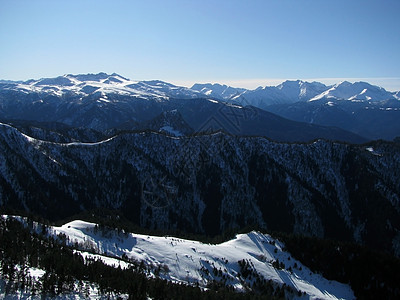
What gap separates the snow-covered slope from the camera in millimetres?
98000

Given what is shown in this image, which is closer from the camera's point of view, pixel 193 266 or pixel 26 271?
pixel 26 271

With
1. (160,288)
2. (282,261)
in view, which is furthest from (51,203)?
(160,288)

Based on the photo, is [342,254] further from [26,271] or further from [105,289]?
[26,271]

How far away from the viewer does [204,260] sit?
10469 cm

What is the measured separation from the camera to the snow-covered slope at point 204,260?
98000 millimetres

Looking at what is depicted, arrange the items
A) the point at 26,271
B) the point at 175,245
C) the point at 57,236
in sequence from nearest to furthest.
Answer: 1. the point at 26,271
2. the point at 57,236
3. the point at 175,245

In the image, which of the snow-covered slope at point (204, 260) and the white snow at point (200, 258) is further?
the white snow at point (200, 258)

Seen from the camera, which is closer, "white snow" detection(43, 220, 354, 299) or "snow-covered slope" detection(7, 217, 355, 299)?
"snow-covered slope" detection(7, 217, 355, 299)

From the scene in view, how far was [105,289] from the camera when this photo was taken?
201 ft

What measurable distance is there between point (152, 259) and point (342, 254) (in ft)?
228

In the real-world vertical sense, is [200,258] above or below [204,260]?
above

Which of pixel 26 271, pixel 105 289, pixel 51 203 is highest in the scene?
pixel 26 271

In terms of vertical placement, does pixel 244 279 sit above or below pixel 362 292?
above

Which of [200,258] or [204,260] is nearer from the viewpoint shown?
[204,260]
